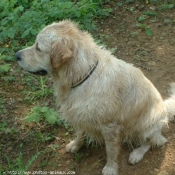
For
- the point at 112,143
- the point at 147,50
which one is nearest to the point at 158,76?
the point at 147,50

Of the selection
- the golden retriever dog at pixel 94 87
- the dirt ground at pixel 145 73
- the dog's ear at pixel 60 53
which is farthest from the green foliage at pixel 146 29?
the dog's ear at pixel 60 53

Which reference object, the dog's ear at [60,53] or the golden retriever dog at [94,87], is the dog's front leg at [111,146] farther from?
the dog's ear at [60,53]

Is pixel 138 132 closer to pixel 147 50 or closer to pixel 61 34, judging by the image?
pixel 61 34

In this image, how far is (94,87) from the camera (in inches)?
142

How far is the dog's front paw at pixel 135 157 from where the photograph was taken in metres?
4.25

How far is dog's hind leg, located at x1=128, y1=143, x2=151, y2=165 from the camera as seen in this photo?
13.9 ft

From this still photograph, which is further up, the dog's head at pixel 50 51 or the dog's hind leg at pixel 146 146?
the dog's head at pixel 50 51

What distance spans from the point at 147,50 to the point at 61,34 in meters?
3.30

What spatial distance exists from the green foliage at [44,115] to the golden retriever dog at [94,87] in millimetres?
541

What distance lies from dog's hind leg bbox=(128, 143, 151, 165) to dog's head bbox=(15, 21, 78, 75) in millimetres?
1641

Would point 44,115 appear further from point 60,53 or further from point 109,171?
point 60,53

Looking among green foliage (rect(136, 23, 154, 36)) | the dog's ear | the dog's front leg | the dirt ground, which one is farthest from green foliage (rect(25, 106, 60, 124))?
green foliage (rect(136, 23, 154, 36))

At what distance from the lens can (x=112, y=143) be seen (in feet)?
12.9

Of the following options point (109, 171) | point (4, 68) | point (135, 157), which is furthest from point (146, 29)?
point (109, 171)
